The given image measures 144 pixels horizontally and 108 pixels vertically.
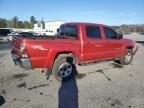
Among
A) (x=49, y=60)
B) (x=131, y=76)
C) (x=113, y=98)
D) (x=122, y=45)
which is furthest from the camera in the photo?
(x=122, y=45)

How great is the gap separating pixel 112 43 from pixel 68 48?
2597 millimetres

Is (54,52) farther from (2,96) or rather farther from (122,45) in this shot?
(122,45)

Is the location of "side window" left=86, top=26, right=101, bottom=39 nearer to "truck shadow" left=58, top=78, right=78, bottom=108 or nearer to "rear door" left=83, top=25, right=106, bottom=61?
"rear door" left=83, top=25, right=106, bottom=61

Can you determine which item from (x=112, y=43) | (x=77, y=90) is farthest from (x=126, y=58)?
(x=77, y=90)

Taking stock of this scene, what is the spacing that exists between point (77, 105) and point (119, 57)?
16.0ft

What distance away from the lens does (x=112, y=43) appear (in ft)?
26.6

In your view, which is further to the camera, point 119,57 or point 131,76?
point 119,57

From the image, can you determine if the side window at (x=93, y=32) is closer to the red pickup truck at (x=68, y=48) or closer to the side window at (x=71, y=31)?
the red pickup truck at (x=68, y=48)

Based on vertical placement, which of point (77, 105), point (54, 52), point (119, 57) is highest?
point (54, 52)

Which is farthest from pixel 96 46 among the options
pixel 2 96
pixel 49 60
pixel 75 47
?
pixel 2 96

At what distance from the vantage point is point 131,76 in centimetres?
719

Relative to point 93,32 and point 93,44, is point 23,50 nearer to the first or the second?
point 93,44

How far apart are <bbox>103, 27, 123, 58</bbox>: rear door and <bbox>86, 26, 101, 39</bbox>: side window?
44cm

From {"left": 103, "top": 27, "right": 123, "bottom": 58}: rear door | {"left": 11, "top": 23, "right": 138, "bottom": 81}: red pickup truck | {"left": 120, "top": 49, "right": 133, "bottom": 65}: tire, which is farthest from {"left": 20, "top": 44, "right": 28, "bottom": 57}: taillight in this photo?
{"left": 120, "top": 49, "right": 133, "bottom": 65}: tire
